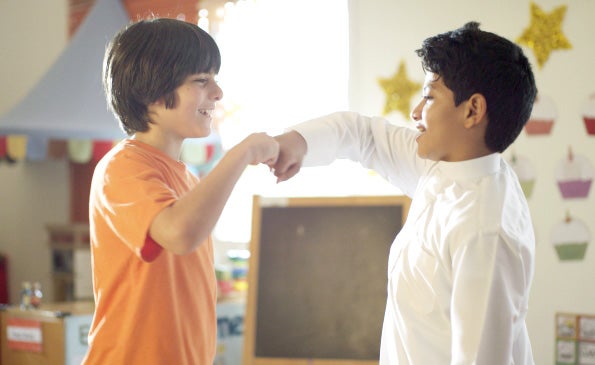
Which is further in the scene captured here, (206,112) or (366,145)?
(366,145)

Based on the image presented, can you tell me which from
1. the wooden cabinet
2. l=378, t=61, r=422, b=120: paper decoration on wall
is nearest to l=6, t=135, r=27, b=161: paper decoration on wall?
the wooden cabinet

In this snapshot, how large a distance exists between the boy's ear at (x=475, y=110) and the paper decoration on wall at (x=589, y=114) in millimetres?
1283

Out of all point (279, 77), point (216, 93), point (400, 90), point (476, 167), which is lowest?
point (476, 167)

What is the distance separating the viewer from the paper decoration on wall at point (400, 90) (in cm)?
265

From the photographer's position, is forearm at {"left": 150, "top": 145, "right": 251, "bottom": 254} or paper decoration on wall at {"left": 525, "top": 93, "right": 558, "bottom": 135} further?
paper decoration on wall at {"left": 525, "top": 93, "right": 558, "bottom": 135}

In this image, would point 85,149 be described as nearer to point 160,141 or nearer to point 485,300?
→ point 160,141

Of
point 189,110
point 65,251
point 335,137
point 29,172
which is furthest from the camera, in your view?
point 29,172

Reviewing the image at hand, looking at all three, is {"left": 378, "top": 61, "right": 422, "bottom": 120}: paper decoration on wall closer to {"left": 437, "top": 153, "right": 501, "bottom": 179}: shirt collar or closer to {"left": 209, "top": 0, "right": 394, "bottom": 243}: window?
{"left": 209, "top": 0, "right": 394, "bottom": 243}: window

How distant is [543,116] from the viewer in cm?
234

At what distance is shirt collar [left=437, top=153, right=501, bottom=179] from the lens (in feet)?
3.75

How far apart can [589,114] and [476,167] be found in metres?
1.30

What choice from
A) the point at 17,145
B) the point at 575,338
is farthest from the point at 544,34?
the point at 17,145

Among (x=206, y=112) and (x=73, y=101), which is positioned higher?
(x=73, y=101)

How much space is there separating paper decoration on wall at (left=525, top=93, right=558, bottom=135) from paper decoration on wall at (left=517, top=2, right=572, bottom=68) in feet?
0.37
